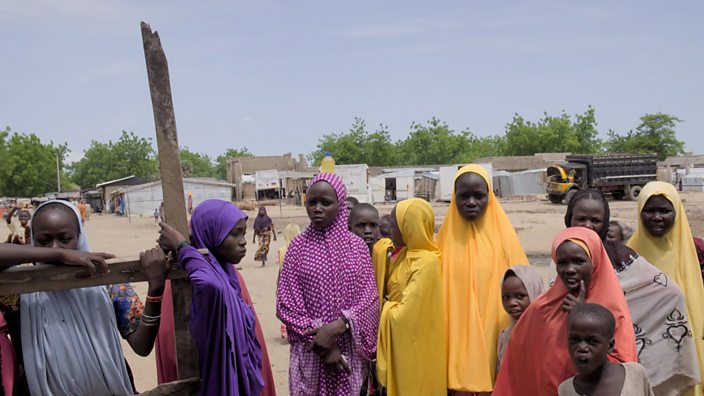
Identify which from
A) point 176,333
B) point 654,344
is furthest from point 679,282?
point 176,333

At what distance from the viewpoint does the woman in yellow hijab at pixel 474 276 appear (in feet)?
11.5

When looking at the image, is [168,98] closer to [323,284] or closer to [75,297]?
[75,297]

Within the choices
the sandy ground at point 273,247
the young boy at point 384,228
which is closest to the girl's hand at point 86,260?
the young boy at point 384,228

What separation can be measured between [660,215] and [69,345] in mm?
3247

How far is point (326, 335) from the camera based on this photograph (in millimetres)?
3180

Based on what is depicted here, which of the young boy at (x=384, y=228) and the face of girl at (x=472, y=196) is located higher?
the face of girl at (x=472, y=196)

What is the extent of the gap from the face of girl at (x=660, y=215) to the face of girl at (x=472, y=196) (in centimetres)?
99

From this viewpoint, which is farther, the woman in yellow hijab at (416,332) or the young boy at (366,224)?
the young boy at (366,224)

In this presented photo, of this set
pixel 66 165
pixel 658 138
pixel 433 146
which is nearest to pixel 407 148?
pixel 433 146

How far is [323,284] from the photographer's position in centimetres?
326

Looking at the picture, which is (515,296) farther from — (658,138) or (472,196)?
(658,138)

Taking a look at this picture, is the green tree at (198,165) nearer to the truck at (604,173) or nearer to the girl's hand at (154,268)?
the truck at (604,173)

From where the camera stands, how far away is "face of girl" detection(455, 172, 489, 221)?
3.70 m

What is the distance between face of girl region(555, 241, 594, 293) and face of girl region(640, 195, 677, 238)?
1233 millimetres
